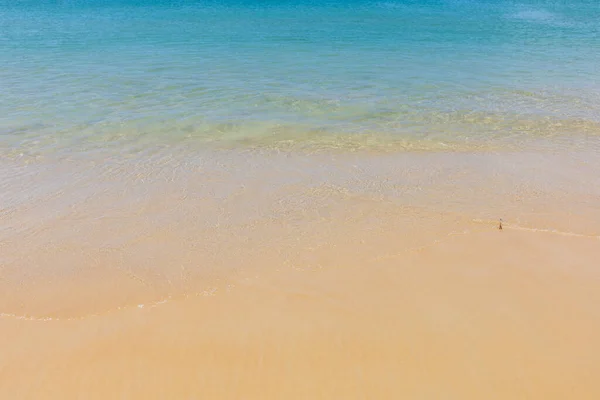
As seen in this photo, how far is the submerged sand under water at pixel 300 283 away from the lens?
475cm

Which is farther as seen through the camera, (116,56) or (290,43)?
(290,43)

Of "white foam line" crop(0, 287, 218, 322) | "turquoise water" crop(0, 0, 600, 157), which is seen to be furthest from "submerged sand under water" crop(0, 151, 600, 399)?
"turquoise water" crop(0, 0, 600, 157)

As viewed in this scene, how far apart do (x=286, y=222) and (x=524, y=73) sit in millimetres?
14259

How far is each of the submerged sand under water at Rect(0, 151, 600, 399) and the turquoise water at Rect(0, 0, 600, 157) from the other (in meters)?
2.33

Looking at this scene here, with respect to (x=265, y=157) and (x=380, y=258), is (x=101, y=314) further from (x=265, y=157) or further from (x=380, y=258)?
(x=265, y=157)

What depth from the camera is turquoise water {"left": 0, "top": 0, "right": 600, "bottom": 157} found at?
451 inches

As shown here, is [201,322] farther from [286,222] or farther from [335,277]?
[286,222]

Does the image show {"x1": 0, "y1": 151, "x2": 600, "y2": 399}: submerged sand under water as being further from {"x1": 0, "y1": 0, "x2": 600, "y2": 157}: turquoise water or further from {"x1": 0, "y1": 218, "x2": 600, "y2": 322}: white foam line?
{"x1": 0, "y1": 0, "x2": 600, "y2": 157}: turquoise water

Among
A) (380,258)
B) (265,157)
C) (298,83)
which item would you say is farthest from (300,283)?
(298,83)

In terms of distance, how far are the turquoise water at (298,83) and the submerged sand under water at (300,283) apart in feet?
7.65

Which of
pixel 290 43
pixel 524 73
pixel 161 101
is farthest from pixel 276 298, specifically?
pixel 290 43

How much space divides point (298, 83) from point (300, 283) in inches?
459

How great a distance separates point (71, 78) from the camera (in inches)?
661

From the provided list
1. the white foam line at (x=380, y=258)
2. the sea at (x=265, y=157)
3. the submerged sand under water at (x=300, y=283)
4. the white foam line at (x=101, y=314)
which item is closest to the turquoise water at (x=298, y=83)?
the sea at (x=265, y=157)
